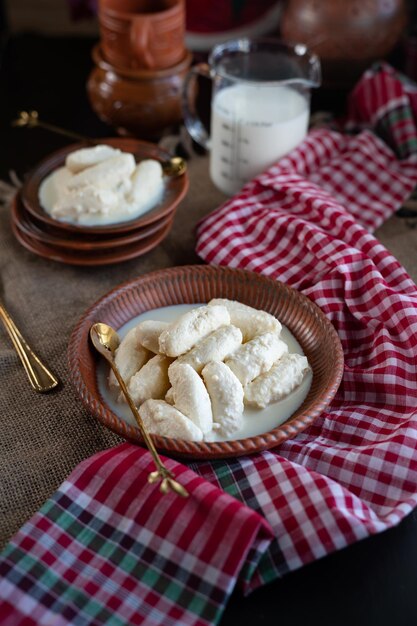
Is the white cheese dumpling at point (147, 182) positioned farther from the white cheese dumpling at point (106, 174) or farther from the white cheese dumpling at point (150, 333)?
the white cheese dumpling at point (150, 333)

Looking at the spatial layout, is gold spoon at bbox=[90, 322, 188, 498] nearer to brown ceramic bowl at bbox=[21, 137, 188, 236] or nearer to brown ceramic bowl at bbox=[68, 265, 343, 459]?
brown ceramic bowl at bbox=[68, 265, 343, 459]

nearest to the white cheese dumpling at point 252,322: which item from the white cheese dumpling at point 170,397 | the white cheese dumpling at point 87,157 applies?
the white cheese dumpling at point 170,397

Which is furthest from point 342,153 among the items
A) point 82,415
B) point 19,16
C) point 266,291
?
point 19,16

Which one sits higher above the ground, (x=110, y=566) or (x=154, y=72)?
(x=154, y=72)

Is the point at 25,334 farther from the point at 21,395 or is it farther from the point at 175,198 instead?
the point at 175,198

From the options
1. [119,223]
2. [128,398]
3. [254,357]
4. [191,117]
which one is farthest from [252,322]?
[191,117]

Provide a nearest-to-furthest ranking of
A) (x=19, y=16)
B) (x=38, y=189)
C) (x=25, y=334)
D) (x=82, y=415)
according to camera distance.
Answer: (x=82, y=415) → (x=25, y=334) → (x=38, y=189) → (x=19, y=16)
